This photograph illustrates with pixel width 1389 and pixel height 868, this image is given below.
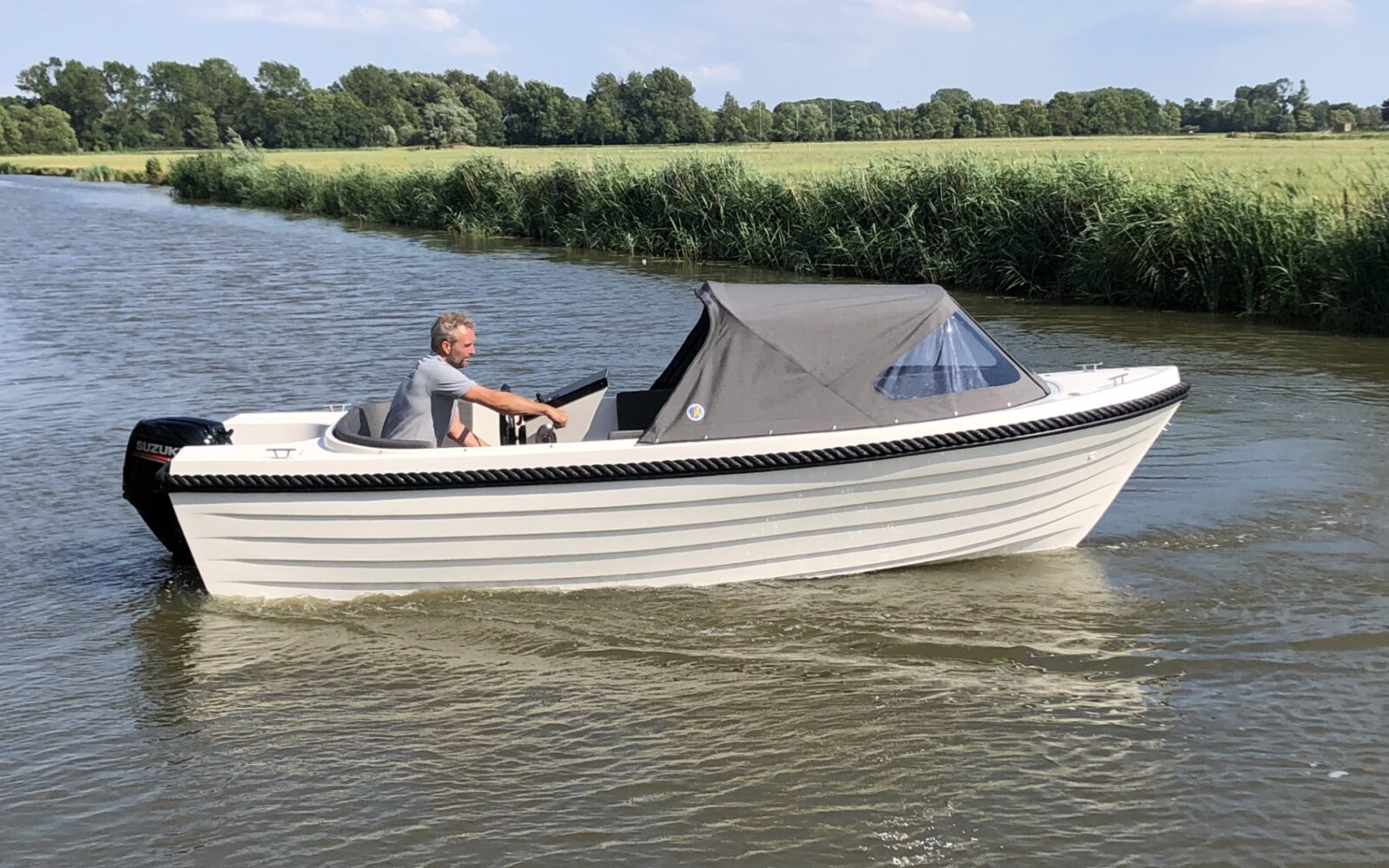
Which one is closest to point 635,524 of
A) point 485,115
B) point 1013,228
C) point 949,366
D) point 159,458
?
point 949,366

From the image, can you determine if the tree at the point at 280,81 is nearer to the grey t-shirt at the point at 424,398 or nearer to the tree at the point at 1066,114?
the tree at the point at 1066,114

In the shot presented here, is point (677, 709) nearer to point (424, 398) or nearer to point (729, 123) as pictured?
point (424, 398)

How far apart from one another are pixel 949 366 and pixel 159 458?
413 cm

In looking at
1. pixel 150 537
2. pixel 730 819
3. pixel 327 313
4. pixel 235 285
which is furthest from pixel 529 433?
pixel 235 285

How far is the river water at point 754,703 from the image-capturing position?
4.55 m

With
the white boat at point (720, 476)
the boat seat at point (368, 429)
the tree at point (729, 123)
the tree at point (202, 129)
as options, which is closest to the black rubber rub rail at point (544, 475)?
the white boat at point (720, 476)

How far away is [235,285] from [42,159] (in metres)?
97.0

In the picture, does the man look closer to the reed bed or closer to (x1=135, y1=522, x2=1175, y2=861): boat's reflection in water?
(x1=135, y1=522, x2=1175, y2=861): boat's reflection in water

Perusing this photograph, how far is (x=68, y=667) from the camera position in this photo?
6160mm

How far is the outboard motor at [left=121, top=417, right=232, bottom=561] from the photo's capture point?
6746 mm

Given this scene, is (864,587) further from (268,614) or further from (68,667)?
(68,667)

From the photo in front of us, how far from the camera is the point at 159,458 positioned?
6.75 metres

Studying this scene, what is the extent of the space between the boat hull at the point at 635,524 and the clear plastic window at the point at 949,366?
0.38 m

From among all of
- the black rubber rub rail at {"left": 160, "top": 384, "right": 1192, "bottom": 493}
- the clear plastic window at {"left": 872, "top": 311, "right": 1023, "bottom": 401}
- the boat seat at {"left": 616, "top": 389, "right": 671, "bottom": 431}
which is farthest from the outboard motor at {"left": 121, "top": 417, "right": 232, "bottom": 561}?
the clear plastic window at {"left": 872, "top": 311, "right": 1023, "bottom": 401}
